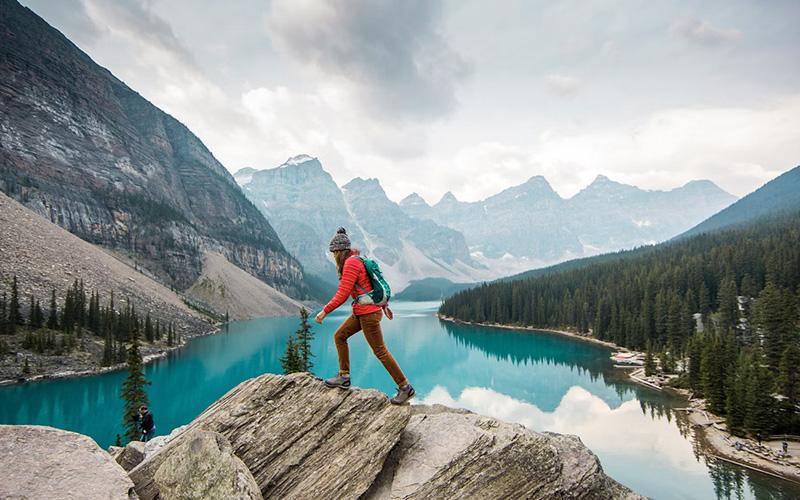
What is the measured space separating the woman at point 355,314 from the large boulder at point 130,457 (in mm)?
5724

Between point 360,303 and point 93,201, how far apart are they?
189m

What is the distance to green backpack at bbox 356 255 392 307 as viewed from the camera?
8.98 meters

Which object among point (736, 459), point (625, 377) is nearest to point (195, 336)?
point (625, 377)

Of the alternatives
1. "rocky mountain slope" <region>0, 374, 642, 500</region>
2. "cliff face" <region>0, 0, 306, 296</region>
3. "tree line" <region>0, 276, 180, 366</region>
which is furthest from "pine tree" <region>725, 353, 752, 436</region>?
"cliff face" <region>0, 0, 306, 296</region>

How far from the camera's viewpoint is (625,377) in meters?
68.1

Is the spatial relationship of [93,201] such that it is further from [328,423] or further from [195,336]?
[328,423]

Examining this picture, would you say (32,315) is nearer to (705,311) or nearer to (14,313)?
(14,313)

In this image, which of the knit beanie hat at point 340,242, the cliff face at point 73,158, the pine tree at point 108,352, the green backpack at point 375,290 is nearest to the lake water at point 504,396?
the pine tree at point 108,352

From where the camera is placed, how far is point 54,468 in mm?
6363

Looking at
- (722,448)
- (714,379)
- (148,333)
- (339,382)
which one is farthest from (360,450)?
(148,333)

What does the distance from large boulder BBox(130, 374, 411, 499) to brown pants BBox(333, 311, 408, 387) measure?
23.7 inches

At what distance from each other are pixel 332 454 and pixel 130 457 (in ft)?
19.8

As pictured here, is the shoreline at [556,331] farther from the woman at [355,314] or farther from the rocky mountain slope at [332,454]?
the woman at [355,314]

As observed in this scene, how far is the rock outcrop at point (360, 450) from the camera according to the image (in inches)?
313
